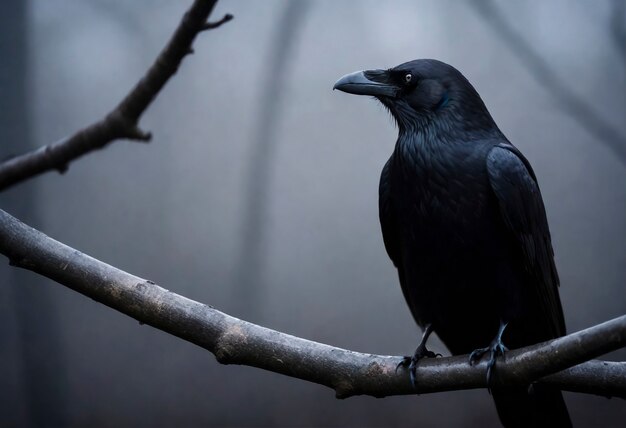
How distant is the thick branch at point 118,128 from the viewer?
5.07 ft

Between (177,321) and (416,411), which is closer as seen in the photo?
(177,321)

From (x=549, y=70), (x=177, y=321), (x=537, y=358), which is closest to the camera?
(x=537, y=358)

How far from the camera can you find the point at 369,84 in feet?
5.80

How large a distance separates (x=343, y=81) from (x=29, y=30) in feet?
6.51

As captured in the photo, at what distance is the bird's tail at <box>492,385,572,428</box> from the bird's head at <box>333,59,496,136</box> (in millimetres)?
613

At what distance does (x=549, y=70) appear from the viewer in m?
3.06

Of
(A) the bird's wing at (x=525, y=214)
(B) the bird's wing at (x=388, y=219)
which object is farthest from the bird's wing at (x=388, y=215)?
(A) the bird's wing at (x=525, y=214)

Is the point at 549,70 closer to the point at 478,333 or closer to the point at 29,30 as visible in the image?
the point at 478,333

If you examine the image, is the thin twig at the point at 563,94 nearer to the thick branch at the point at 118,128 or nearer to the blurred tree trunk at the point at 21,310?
the thick branch at the point at 118,128

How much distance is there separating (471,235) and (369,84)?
474 mm

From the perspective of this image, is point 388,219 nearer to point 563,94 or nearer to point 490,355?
point 490,355

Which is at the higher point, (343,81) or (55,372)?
(343,81)

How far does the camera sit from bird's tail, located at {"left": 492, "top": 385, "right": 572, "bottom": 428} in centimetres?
160

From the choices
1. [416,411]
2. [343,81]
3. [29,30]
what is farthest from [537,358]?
[29,30]
